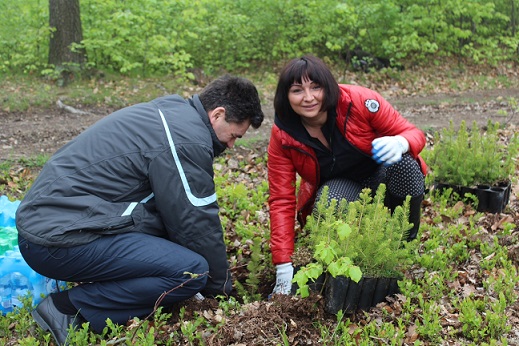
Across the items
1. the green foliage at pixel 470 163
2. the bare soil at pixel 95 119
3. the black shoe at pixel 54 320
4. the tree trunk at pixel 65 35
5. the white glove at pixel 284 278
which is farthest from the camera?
the tree trunk at pixel 65 35

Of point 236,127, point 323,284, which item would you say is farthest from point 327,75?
point 323,284

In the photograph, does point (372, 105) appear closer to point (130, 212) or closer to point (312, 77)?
point (312, 77)

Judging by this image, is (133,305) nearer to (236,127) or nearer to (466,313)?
(236,127)

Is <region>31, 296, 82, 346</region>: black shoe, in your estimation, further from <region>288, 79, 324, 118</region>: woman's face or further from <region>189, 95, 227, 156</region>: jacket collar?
<region>288, 79, 324, 118</region>: woman's face

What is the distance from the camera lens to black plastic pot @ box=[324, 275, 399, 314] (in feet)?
10.2

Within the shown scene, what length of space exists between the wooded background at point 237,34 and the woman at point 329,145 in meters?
6.43

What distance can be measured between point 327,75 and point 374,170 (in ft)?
2.97

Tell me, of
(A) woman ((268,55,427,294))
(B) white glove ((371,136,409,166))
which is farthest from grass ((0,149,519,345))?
(B) white glove ((371,136,409,166))

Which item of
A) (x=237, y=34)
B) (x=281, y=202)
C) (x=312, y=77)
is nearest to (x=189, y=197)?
(x=281, y=202)

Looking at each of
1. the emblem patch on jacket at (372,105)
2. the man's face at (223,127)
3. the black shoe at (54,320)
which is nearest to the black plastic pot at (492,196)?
the emblem patch on jacket at (372,105)

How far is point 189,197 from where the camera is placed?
3090mm

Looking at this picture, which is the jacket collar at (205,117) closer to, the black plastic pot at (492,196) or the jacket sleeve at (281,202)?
the jacket sleeve at (281,202)

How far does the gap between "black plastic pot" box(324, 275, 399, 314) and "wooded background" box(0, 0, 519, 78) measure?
7443mm

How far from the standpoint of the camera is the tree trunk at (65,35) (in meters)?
9.40
